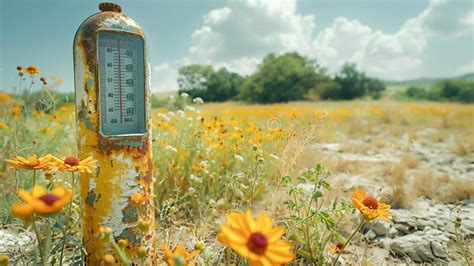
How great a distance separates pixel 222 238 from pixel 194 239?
3.14 ft

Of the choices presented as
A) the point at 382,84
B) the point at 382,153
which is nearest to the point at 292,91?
the point at 382,84

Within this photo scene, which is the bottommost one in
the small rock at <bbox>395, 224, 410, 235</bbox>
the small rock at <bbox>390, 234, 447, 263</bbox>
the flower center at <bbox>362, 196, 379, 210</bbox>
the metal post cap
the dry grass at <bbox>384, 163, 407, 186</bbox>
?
the small rock at <bbox>395, 224, 410, 235</bbox>

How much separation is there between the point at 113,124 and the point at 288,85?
3022 centimetres

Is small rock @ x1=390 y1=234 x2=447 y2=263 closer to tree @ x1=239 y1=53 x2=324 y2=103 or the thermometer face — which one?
the thermometer face

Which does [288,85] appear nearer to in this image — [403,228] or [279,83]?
[279,83]

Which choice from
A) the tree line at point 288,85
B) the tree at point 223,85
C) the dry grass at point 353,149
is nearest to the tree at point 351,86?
the tree line at point 288,85

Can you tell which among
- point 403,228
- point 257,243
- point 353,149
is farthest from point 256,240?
point 353,149

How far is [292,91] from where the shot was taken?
30.0 metres

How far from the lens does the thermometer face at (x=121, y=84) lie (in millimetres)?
1405

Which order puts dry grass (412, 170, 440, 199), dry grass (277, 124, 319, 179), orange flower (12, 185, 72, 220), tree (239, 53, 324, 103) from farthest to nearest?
tree (239, 53, 324, 103)
dry grass (412, 170, 440, 199)
dry grass (277, 124, 319, 179)
orange flower (12, 185, 72, 220)

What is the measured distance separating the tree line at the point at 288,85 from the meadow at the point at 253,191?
24.4 meters

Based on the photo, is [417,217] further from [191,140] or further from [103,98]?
[103,98]

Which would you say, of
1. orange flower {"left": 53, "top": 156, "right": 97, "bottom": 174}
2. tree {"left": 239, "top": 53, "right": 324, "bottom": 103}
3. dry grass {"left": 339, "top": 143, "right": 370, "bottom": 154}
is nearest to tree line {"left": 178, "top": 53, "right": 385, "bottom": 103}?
tree {"left": 239, "top": 53, "right": 324, "bottom": 103}

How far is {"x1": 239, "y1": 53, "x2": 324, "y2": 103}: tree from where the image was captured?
29.7 m
